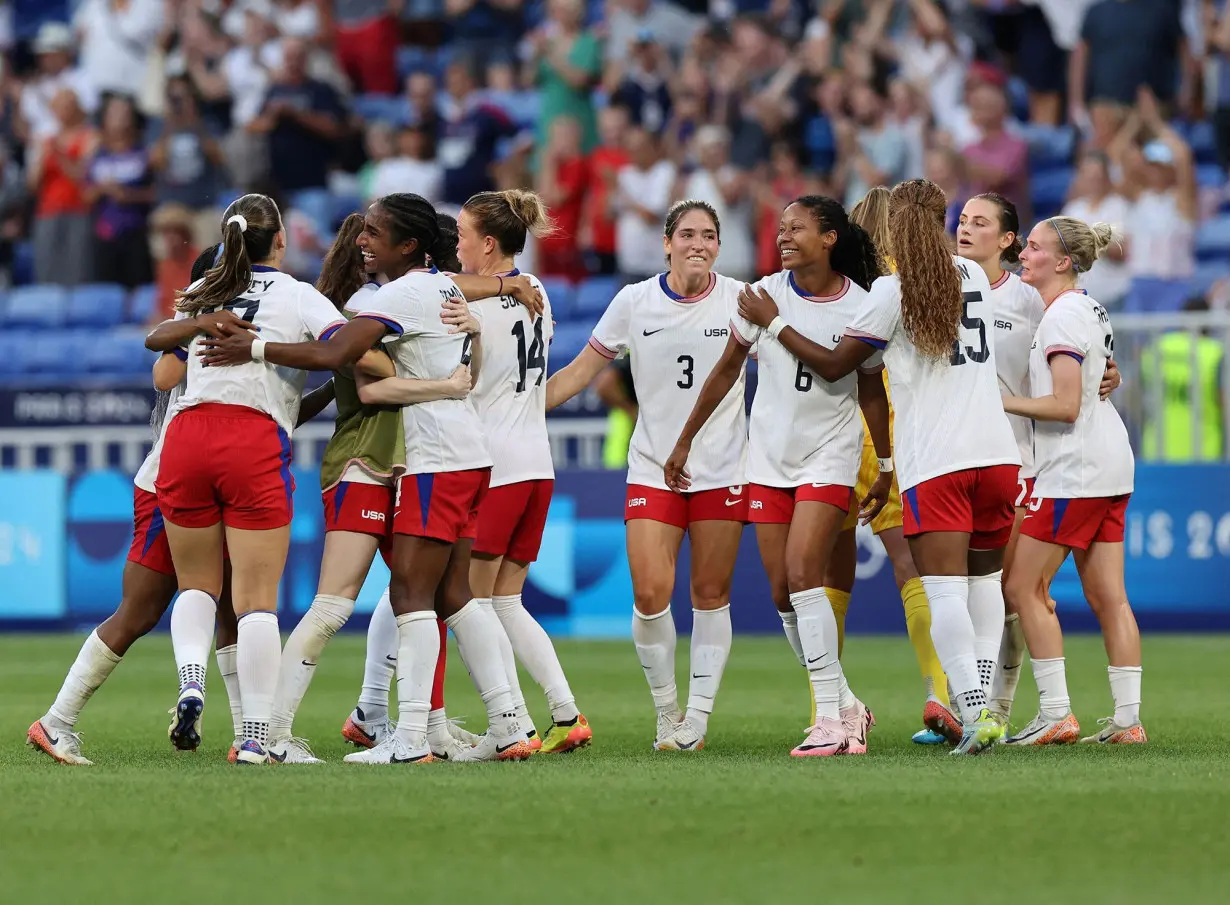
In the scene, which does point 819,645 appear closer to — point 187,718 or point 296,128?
point 187,718

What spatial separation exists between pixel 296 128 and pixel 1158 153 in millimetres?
9132

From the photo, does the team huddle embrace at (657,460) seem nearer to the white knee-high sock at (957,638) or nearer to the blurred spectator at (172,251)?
the white knee-high sock at (957,638)

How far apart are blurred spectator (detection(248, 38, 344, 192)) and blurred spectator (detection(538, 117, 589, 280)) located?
3.00 metres

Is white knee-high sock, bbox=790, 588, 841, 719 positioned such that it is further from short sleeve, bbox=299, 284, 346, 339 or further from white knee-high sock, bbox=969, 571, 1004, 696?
short sleeve, bbox=299, 284, 346, 339

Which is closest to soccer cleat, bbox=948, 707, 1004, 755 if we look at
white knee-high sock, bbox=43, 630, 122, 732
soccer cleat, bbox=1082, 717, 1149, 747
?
soccer cleat, bbox=1082, 717, 1149, 747

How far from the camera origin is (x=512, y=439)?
8336 mm

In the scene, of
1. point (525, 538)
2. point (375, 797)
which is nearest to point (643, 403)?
point (525, 538)

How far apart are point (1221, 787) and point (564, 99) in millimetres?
14264

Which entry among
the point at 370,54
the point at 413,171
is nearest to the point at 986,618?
the point at 413,171

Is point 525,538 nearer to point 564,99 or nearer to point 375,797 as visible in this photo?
point 375,797

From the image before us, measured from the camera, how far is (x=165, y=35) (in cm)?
2295

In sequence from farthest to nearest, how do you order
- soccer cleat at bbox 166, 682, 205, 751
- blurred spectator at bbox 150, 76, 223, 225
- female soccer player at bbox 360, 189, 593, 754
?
blurred spectator at bbox 150, 76, 223, 225, female soccer player at bbox 360, 189, 593, 754, soccer cleat at bbox 166, 682, 205, 751

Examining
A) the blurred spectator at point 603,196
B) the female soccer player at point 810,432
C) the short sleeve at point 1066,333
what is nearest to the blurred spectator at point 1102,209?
the blurred spectator at point 603,196

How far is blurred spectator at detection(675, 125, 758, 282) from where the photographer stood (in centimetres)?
1792
